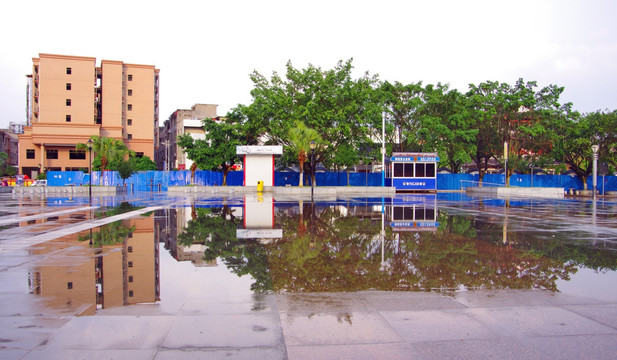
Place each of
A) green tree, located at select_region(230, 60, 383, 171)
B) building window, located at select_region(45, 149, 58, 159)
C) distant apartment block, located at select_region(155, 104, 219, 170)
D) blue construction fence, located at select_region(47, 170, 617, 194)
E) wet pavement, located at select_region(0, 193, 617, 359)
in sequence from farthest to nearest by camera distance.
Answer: distant apartment block, located at select_region(155, 104, 219, 170)
building window, located at select_region(45, 149, 58, 159)
blue construction fence, located at select_region(47, 170, 617, 194)
green tree, located at select_region(230, 60, 383, 171)
wet pavement, located at select_region(0, 193, 617, 359)

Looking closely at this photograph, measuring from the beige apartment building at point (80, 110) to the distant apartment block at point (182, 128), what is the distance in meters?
8.39

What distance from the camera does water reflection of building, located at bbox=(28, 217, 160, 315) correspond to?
5.89 m

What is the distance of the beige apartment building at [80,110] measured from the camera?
210 ft

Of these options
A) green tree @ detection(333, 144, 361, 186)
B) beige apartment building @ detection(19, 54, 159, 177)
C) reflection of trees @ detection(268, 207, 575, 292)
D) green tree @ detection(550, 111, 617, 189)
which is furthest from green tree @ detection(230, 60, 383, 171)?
beige apartment building @ detection(19, 54, 159, 177)

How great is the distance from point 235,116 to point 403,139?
692 inches

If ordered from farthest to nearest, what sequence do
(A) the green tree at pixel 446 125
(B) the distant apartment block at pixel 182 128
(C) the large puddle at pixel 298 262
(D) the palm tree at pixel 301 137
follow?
(B) the distant apartment block at pixel 182 128 < (A) the green tree at pixel 446 125 < (D) the palm tree at pixel 301 137 < (C) the large puddle at pixel 298 262

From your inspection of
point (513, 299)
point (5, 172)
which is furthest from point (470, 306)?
point (5, 172)

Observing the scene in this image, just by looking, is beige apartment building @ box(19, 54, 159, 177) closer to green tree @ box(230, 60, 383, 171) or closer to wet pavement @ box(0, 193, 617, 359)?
green tree @ box(230, 60, 383, 171)

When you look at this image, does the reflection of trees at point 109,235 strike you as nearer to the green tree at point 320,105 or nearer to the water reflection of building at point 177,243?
the water reflection of building at point 177,243

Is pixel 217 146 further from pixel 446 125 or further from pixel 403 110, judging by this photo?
pixel 446 125

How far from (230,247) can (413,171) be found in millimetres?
33789

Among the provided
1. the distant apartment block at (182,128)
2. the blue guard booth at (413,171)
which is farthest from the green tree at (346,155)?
the distant apartment block at (182,128)

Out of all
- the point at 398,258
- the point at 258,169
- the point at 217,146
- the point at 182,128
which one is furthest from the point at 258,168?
the point at 182,128

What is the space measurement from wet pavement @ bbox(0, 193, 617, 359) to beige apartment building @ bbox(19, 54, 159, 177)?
60.0 metres
